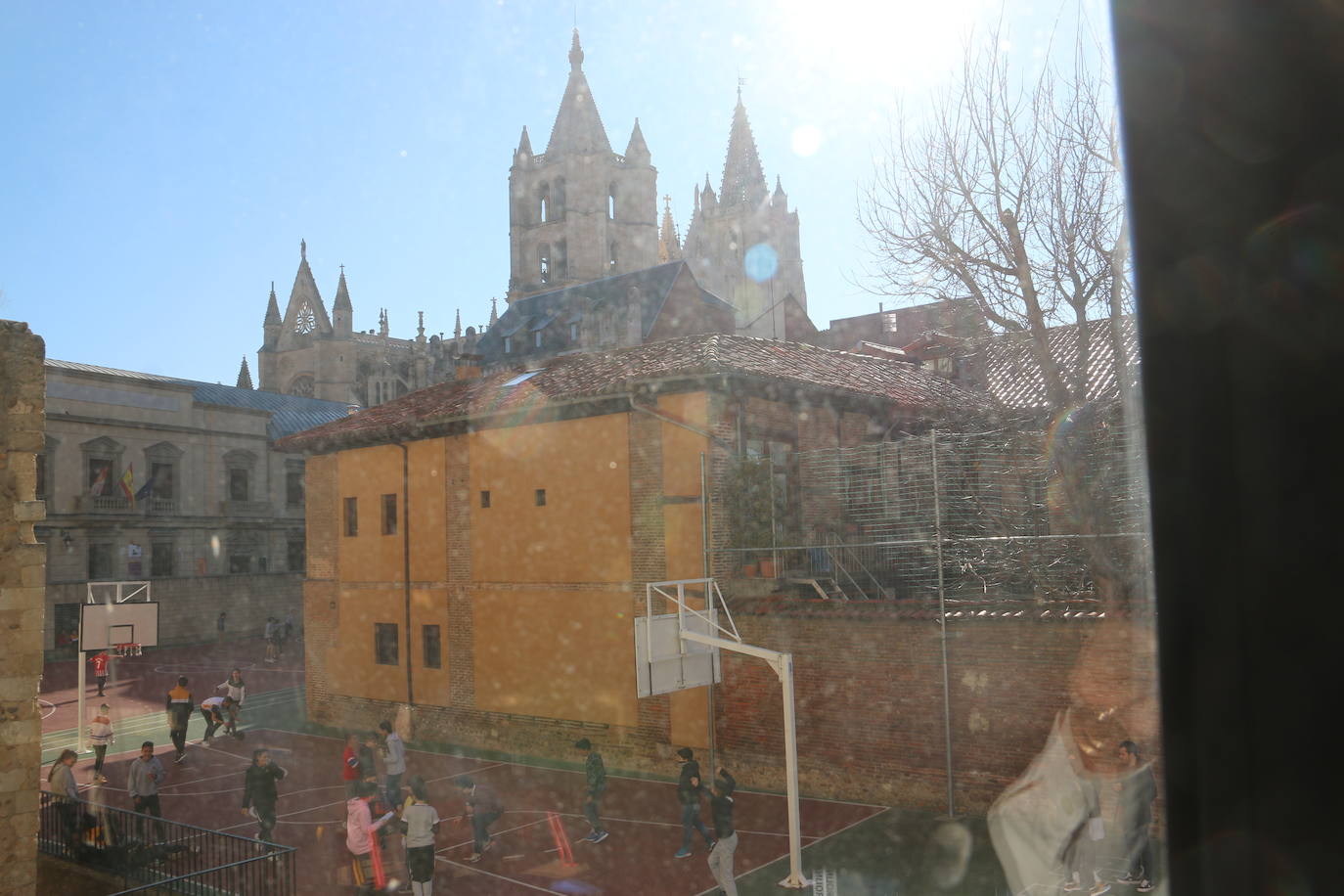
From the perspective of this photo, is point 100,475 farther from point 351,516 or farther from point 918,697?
point 918,697

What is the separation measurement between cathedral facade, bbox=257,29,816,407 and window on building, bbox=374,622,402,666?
97.8 feet

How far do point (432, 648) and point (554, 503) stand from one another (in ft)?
17.4

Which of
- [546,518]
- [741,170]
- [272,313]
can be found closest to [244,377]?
[272,313]

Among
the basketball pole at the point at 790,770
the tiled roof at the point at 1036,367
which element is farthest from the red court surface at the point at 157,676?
the tiled roof at the point at 1036,367

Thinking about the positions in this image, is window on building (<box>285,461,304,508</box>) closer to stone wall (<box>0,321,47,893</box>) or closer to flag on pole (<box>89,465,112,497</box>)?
flag on pole (<box>89,465,112,497</box>)

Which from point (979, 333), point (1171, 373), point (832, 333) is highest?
point (832, 333)

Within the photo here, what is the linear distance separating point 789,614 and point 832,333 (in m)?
40.0

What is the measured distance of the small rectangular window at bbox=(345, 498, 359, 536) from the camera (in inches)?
1017

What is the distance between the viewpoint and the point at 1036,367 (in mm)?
25484

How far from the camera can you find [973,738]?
1446 cm

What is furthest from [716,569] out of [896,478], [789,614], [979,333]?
[979,333]

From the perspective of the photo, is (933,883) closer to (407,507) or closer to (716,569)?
(716,569)

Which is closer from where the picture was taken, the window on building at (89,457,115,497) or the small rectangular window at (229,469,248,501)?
the window on building at (89,457,115,497)

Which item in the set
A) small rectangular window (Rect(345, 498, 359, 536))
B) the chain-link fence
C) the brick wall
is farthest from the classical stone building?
the brick wall
